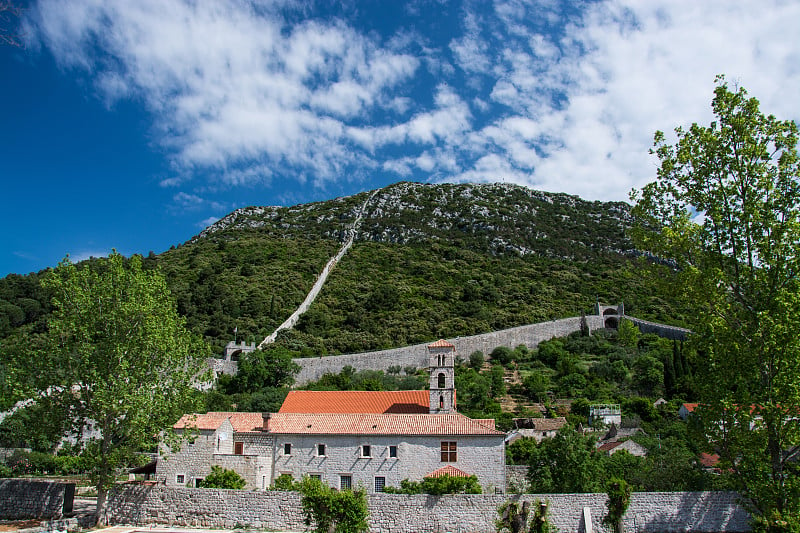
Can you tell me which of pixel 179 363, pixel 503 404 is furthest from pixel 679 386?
pixel 179 363

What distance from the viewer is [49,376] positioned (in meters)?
20.7

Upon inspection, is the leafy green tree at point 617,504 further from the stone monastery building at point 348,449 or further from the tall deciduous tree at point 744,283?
the stone monastery building at point 348,449

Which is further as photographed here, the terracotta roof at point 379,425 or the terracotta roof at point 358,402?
the terracotta roof at point 358,402

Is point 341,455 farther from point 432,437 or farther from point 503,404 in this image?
point 503,404

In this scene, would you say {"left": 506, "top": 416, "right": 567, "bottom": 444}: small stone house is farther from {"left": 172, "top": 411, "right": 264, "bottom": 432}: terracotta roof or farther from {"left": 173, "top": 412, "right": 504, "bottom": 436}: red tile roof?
{"left": 172, "top": 411, "right": 264, "bottom": 432}: terracotta roof

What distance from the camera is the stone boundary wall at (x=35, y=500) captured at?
20.9 meters

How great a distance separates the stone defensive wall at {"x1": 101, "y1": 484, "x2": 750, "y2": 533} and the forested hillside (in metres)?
25.6

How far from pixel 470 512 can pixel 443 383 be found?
16.5 meters

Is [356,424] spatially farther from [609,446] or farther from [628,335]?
[628,335]

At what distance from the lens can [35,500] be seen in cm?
2114

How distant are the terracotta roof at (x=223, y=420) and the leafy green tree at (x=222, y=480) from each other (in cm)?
320

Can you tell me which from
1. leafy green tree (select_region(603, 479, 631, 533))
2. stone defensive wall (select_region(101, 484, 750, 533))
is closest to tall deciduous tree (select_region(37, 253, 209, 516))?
stone defensive wall (select_region(101, 484, 750, 533))

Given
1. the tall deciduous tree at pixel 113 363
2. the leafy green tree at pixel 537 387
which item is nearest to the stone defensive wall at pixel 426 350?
the leafy green tree at pixel 537 387

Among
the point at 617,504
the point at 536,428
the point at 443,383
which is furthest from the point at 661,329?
the point at 617,504
